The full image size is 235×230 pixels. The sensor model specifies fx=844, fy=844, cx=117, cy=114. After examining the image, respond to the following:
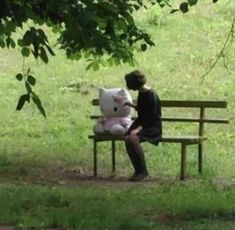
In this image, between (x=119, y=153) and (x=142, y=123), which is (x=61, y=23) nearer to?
(x=142, y=123)

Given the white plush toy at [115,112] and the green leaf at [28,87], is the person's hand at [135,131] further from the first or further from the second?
the green leaf at [28,87]

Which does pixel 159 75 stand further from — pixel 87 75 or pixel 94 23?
pixel 94 23

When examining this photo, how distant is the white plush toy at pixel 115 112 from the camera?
11.4 m

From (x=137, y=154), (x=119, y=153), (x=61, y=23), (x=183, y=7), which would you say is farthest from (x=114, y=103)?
(x=61, y=23)

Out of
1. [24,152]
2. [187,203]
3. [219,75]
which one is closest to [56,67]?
[219,75]

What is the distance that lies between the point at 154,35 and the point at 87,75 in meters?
2.46

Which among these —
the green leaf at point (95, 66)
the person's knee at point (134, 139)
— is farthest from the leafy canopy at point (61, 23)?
the green leaf at point (95, 66)

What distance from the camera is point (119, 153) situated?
1383 cm

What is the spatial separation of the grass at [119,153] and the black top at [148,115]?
618 mm

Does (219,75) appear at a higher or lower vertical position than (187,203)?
higher

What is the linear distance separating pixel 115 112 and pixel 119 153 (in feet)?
7.82

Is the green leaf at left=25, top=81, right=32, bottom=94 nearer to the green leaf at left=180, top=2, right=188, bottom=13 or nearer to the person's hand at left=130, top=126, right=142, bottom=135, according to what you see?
the green leaf at left=180, top=2, right=188, bottom=13

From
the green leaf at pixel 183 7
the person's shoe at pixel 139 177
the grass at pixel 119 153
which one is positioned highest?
the green leaf at pixel 183 7

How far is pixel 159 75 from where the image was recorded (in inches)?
724
